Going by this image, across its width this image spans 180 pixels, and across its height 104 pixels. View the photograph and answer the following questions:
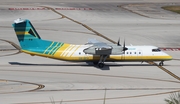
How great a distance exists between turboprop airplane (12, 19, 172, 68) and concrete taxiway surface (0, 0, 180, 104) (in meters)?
1.16

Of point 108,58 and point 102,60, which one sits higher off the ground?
point 108,58

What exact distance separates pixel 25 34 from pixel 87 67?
699 centimetres

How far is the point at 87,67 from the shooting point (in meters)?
51.9

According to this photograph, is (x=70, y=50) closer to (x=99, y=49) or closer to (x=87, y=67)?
(x=87, y=67)

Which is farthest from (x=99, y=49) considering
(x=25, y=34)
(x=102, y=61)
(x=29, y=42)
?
(x=25, y=34)

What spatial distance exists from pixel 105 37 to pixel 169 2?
5140 centimetres

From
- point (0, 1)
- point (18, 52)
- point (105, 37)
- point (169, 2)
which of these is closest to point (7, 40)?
point (18, 52)

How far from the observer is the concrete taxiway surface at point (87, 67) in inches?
1559

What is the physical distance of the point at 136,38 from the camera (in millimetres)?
72062

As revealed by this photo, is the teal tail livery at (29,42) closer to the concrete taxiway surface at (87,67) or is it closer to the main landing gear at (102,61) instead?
the concrete taxiway surface at (87,67)

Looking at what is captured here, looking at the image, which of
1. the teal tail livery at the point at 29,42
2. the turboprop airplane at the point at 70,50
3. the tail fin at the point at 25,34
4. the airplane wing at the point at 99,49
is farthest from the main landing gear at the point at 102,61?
the tail fin at the point at 25,34

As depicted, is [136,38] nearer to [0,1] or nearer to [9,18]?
[9,18]

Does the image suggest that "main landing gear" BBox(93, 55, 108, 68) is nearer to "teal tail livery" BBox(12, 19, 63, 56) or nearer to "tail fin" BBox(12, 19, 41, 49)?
"teal tail livery" BBox(12, 19, 63, 56)

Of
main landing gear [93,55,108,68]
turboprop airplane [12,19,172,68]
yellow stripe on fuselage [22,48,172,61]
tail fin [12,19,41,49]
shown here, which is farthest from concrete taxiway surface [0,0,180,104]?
tail fin [12,19,41,49]
